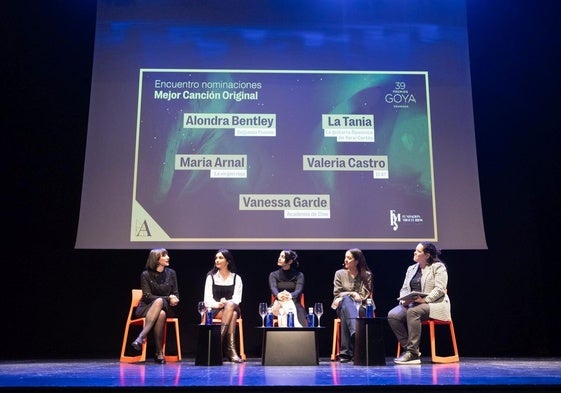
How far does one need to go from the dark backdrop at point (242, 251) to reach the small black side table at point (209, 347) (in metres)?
1.16

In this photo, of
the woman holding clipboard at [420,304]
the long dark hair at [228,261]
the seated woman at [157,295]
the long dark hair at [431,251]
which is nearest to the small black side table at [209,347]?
the seated woman at [157,295]

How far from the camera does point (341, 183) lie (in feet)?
16.4

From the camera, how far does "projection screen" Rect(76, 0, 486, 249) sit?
4.92 m

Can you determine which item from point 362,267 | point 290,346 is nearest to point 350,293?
point 362,267

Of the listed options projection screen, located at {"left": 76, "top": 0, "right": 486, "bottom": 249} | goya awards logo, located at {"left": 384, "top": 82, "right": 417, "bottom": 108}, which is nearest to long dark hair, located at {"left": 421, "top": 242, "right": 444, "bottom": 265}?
projection screen, located at {"left": 76, "top": 0, "right": 486, "bottom": 249}

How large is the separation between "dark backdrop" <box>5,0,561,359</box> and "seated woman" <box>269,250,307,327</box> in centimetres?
39

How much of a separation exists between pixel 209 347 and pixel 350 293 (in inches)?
51.5

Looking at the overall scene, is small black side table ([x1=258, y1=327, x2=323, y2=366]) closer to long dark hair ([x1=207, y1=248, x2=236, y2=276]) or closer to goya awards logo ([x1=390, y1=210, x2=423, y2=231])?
long dark hair ([x1=207, y1=248, x2=236, y2=276])

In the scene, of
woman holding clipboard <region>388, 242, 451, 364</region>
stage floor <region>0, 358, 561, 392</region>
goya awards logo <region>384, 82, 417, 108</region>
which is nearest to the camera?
stage floor <region>0, 358, 561, 392</region>

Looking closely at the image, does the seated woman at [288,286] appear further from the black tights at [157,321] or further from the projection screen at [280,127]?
the black tights at [157,321]

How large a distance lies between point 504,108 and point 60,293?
459 centimetres

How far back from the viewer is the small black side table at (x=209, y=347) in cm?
410
